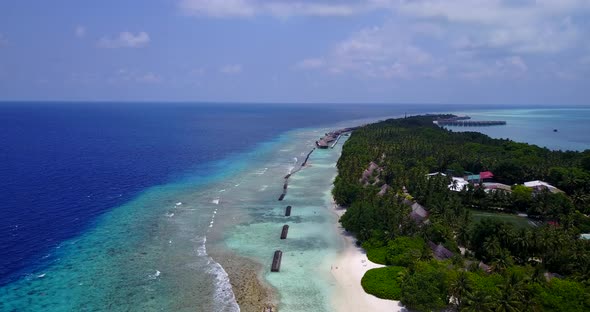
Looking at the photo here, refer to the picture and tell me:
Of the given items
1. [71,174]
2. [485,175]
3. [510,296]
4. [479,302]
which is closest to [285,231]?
[479,302]

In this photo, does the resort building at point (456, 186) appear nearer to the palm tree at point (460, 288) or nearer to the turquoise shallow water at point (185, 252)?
the turquoise shallow water at point (185, 252)

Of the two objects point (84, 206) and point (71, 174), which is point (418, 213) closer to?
point (84, 206)

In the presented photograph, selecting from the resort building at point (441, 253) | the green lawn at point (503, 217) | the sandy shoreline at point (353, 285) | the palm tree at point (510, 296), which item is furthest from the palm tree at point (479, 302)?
the green lawn at point (503, 217)

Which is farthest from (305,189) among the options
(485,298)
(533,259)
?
(485,298)

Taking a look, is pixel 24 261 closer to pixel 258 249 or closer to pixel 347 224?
pixel 258 249

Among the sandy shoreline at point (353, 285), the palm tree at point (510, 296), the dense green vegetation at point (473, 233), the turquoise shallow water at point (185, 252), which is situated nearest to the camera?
the palm tree at point (510, 296)

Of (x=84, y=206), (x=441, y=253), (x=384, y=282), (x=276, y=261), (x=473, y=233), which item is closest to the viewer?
(x=384, y=282)

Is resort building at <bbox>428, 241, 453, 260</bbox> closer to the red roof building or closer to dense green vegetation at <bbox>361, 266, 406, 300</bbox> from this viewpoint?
dense green vegetation at <bbox>361, 266, 406, 300</bbox>

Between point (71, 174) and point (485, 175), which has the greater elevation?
point (485, 175)
